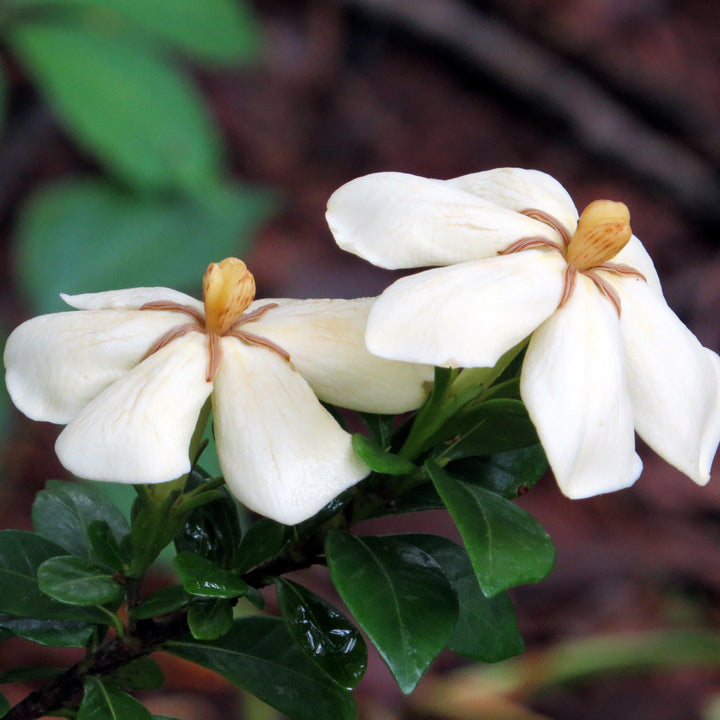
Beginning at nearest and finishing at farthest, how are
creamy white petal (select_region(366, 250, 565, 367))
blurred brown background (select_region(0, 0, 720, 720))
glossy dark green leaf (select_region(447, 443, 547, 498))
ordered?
creamy white petal (select_region(366, 250, 565, 367)) < glossy dark green leaf (select_region(447, 443, 547, 498)) < blurred brown background (select_region(0, 0, 720, 720))

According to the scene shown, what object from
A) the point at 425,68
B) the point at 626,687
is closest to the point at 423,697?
the point at 626,687

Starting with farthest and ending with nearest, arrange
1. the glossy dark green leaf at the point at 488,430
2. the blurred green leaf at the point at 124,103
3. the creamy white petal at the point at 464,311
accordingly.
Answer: the blurred green leaf at the point at 124,103 → the glossy dark green leaf at the point at 488,430 → the creamy white petal at the point at 464,311

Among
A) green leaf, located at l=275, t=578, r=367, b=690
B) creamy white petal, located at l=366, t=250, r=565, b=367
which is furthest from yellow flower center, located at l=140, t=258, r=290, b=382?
green leaf, located at l=275, t=578, r=367, b=690

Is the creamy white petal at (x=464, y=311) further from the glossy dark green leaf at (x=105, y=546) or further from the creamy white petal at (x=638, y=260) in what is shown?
the glossy dark green leaf at (x=105, y=546)

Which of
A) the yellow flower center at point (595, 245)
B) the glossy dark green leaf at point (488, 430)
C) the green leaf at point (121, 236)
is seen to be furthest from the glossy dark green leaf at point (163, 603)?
the green leaf at point (121, 236)

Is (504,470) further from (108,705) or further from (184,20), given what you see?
(184,20)

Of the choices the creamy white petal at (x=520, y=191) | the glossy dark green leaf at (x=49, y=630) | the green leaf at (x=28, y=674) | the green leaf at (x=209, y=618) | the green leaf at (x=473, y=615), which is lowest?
the green leaf at (x=28, y=674)

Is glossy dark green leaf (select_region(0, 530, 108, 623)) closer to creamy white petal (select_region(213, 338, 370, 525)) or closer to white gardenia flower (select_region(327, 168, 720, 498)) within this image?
creamy white petal (select_region(213, 338, 370, 525))
